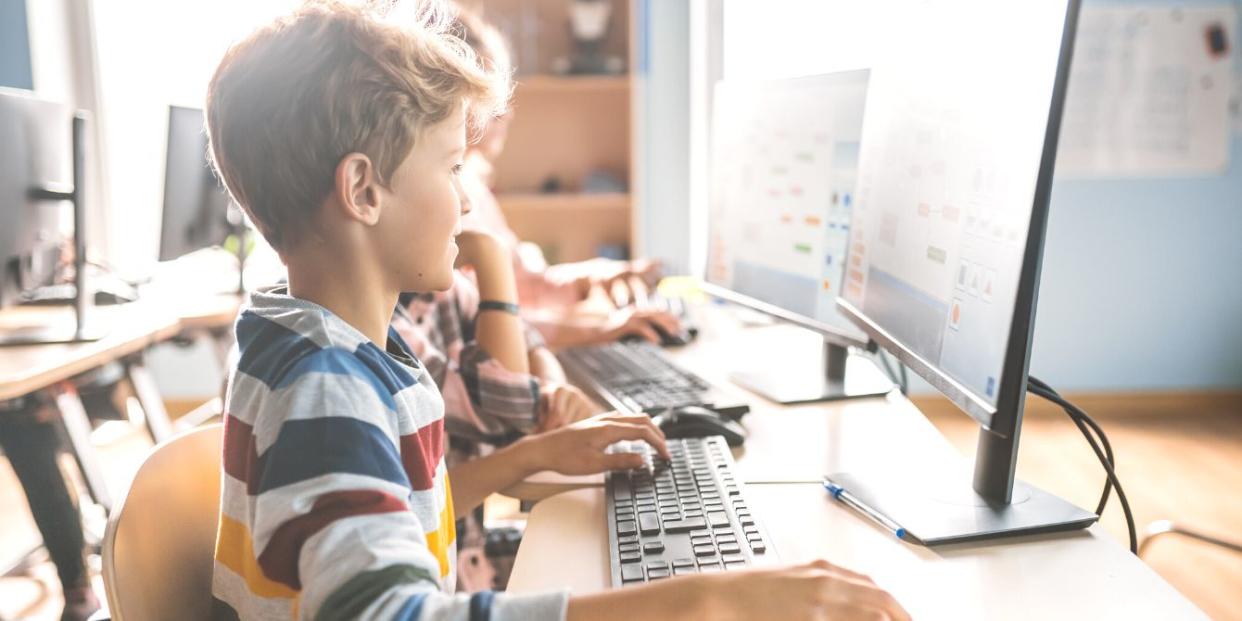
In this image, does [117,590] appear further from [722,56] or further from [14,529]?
[722,56]

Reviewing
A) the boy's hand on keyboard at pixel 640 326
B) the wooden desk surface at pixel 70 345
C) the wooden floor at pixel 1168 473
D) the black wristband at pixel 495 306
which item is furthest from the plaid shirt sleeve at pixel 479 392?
the wooden floor at pixel 1168 473

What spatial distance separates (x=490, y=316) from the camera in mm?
1439

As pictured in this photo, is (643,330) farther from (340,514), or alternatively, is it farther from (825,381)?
(340,514)

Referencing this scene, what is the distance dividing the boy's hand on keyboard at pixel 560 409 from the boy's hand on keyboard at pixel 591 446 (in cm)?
17

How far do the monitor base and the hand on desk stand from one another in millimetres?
232

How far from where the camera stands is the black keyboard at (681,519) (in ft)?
2.55

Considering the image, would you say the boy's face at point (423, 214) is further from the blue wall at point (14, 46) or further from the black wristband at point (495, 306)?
the blue wall at point (14, 46)

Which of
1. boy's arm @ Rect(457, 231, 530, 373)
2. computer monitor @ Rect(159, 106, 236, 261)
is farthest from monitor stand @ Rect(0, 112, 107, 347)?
boy's arm @ Rect(457, 231, 530, 373)

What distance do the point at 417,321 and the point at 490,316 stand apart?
0.13 m

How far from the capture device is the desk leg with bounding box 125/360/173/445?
2.47 m

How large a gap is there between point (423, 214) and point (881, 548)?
490 millimetres

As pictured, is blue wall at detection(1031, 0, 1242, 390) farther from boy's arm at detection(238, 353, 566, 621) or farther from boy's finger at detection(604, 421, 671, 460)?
boy's arm at detection(238, 353, 566, 621)

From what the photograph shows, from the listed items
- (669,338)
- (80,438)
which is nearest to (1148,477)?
Answer: (669,338)

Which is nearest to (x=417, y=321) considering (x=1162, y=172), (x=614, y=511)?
(x=614, y=511)
